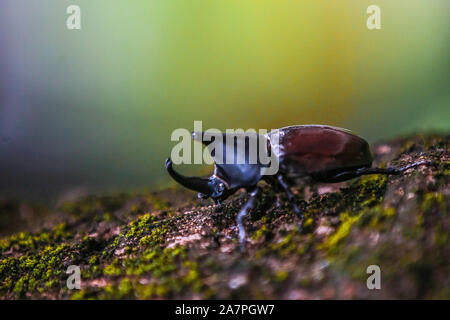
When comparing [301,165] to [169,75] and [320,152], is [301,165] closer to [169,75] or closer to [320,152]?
[320,152]

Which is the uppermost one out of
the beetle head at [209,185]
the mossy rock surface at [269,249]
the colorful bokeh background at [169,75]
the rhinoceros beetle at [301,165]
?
the colorful bokeh background at [169,75]

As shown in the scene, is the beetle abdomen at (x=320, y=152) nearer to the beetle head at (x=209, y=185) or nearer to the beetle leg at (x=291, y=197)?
the beetle leg at (x=291, y=197)

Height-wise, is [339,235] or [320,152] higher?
[320,152]

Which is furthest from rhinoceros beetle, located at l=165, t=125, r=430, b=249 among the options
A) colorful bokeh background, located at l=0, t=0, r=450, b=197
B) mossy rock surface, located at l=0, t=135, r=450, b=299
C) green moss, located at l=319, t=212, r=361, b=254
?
colorful bokeh background, located at l=0, t=0, r=450, b=197

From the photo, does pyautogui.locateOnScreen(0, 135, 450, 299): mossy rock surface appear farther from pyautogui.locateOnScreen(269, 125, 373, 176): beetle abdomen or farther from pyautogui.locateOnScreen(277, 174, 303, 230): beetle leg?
pyautogui.locateOnScreen(269, 125, 373, 176): beetle abdomen

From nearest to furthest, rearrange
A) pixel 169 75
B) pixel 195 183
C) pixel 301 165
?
pixel 301 165
pixel 195 183
pixel 169 75

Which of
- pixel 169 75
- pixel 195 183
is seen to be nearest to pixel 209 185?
pixel 195 183

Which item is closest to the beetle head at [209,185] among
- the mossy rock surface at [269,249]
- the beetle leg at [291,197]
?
the mossy rock surface at [269,249]
